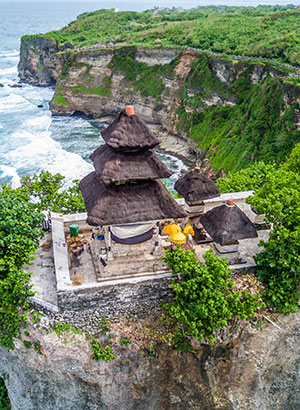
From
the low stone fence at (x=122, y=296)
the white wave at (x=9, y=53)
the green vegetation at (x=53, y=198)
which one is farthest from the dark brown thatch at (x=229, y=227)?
the white wave at (x=9, y=53)

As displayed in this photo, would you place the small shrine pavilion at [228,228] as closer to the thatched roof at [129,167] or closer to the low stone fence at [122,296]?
the low stone fence at [122,296]

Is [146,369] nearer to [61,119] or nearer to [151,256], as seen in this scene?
[151,256]

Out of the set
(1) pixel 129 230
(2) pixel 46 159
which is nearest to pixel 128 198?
(1) pixel 129 230

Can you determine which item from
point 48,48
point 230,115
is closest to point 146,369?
point 230,115

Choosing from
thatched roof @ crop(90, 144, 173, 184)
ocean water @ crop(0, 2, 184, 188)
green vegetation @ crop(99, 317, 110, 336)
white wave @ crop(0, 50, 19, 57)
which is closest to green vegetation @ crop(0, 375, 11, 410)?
green vegetation @ crop(99, 317, 110, 336)

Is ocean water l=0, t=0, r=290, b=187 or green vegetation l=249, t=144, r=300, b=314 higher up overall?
green vegetation l=249, t=144, r=300, b=314

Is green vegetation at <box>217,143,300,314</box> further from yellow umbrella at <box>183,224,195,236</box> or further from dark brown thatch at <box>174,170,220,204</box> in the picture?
yellow umbrella at <box>183,224,195,236</box>
